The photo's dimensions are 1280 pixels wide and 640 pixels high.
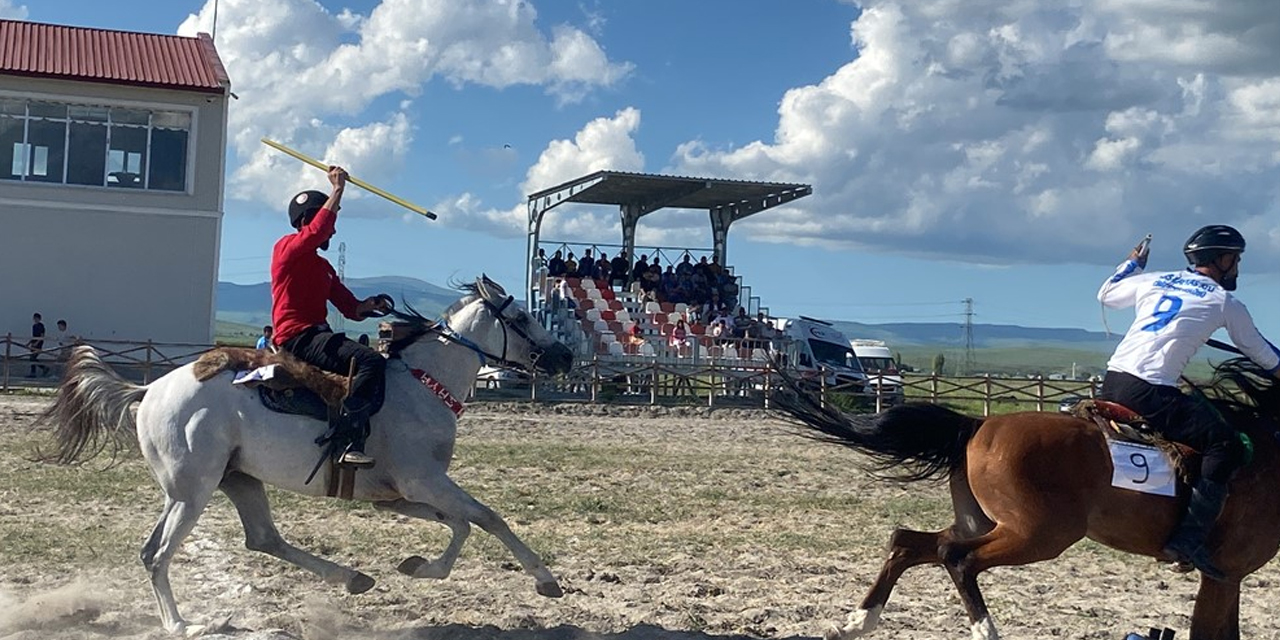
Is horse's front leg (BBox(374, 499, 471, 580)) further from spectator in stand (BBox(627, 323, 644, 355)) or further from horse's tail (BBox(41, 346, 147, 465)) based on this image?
spectator in stand (BBox(627, 323, 644, 355))

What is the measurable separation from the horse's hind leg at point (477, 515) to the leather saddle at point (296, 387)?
2.25 feet

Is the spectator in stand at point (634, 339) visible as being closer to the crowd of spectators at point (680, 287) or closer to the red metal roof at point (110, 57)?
the crowd of spectators at point (680, 287)

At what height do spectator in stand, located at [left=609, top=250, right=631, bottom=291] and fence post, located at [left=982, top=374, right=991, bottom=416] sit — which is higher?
spectator in stand, located at [left=609, top=250, right=631, bottom=291]

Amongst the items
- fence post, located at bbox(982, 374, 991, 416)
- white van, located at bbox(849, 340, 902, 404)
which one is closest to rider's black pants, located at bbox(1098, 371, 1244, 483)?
white van, located at bbox(849, 340, 902, 404)

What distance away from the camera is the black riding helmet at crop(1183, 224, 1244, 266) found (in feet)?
22.7

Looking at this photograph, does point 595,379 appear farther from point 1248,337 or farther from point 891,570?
point 1248,337

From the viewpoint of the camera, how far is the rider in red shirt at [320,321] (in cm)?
744

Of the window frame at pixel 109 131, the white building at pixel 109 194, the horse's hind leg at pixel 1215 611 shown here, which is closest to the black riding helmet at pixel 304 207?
the horse's hind leg at pixel 1215 611

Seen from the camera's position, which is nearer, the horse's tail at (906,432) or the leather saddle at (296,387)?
the horse's tail at (906,432)

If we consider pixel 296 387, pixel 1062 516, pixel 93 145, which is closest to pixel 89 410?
pixel 296 387

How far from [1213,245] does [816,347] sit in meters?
27.5

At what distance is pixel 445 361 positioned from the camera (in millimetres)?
7949

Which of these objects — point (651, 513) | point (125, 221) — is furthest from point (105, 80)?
point (651, 513)

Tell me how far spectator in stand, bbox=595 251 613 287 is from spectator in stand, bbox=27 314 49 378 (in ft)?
46.9
